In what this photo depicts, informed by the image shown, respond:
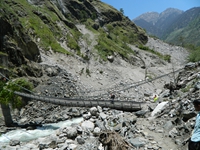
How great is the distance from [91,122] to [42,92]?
319 inches

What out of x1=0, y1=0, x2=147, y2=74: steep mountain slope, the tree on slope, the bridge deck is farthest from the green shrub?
x1=0, y1=0, x2=147, y2=74: steep mountain slope

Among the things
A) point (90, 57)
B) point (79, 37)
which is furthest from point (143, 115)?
point (79, 37)

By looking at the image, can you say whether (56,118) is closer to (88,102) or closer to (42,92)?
(88,102)

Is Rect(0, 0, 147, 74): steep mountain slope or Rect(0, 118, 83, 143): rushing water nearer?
Rect(0, 118, 83, 143): rushing water

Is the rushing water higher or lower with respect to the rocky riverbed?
lower

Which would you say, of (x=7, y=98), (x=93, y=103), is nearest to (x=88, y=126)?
(x=93, y=103)

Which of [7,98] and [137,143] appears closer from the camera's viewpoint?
[137,143]

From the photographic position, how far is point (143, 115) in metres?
8.76

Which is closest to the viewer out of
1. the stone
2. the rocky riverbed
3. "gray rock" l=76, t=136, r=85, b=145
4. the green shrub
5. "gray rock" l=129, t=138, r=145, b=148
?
"gray rock" l=129, t=138, r=145, b=148

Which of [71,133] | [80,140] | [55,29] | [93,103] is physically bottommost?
[80,140]

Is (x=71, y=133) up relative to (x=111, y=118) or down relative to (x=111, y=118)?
down

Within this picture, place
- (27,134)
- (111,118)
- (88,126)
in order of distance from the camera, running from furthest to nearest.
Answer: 1. (27,134)
2. (111,118)
3. (88,126)

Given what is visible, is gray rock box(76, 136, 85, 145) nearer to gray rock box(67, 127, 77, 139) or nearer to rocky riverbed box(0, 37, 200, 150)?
rocky riverbed box(0, 37, 200, 150)

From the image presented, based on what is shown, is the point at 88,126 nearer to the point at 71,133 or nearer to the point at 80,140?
the point at 71,133
